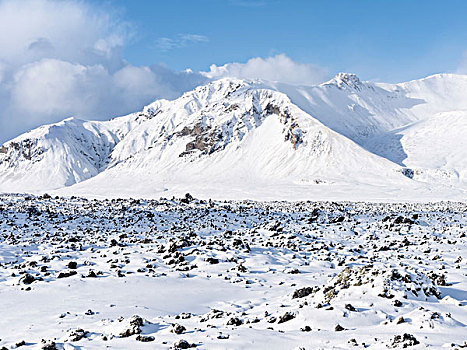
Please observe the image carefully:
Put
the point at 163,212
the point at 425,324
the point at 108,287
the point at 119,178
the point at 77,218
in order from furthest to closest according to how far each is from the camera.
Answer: the point at 119,178, the point at 163,212, the point at 77,218, the point at 108,287, the point at 425,324

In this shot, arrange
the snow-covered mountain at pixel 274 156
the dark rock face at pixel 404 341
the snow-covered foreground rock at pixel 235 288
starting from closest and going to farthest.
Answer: the dark rock face at pixel 404 341, the snow-covered foreground rock at pixel 235 288, the snow-covered mountain at pixel 274 156

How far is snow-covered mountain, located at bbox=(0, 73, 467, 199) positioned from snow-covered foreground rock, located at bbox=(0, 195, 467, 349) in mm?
69264

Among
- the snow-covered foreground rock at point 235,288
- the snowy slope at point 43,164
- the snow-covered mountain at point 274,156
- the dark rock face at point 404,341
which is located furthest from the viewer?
the snowy slope at point 43,164

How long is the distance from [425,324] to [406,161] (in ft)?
444

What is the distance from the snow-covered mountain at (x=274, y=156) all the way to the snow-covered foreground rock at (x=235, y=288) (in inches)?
2727

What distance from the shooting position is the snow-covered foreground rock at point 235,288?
10023 millimetres

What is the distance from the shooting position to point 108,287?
636 inches

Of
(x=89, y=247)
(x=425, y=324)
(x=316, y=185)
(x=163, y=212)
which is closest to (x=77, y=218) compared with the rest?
(x=163, y=212)

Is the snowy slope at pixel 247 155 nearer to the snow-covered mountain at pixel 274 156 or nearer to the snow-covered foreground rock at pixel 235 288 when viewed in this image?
the snow-covered mountain at pixel 274 156

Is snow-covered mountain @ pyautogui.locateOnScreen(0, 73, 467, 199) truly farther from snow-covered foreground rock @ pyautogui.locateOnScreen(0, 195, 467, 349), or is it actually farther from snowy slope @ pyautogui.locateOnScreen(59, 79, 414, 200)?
snow-covered foreground rock @ pyautogui.locateOnScreen(0, 195, 467, 349)

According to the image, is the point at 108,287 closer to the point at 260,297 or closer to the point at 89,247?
the point at 260,297

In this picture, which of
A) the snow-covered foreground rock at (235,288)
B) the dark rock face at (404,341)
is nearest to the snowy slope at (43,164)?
the snow-covered foreground rock at (235,288)

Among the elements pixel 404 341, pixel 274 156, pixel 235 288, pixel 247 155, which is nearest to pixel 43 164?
pixel 247 155

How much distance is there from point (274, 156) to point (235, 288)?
130 m
